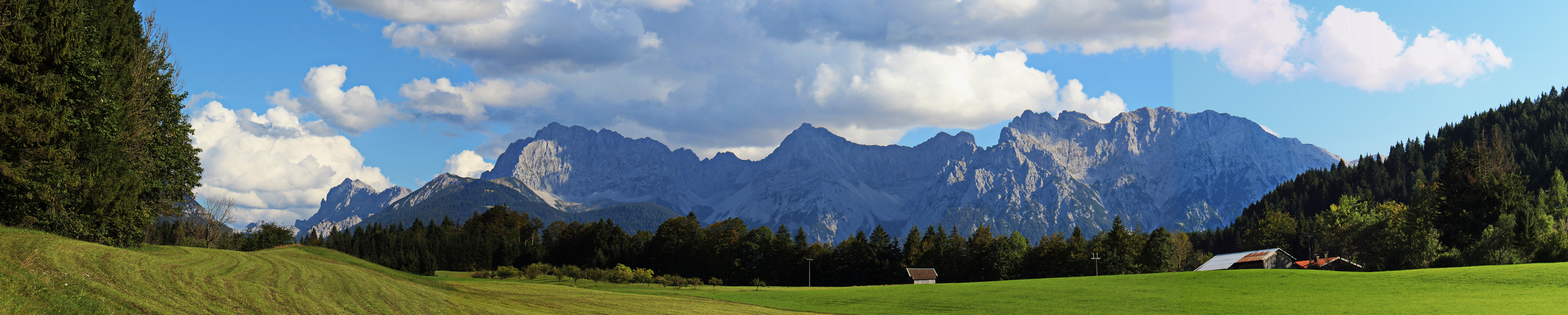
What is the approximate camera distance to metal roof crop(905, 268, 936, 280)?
382 feet

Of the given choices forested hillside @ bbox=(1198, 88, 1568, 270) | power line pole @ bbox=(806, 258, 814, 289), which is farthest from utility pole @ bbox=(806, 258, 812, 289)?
forested hillside @ bbox=(1198, 88, 1568, 270)

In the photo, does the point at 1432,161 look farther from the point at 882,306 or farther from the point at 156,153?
the point at 156,153

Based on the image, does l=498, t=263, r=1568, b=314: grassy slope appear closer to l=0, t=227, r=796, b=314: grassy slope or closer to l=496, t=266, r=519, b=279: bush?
l=0, t=227, r=796, b=314: grassy slope

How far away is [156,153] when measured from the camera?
43.3m

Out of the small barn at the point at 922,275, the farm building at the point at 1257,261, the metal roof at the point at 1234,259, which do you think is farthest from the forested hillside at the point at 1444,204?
the small barn at the point at 922,275

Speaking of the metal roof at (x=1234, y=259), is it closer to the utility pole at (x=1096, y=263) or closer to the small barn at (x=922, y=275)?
the utility pole at (x=1096, y=263)

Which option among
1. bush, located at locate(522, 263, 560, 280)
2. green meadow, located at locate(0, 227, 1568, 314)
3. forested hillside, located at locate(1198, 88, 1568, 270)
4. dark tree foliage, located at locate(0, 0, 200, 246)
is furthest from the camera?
bush, located at locate(522, 263, 560, 280)

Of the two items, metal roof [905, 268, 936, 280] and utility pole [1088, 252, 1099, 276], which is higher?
utility pole [1088, 252, 1099, 276]

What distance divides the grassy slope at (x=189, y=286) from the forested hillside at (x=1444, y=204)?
86.8m

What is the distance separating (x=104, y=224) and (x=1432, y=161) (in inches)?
9127

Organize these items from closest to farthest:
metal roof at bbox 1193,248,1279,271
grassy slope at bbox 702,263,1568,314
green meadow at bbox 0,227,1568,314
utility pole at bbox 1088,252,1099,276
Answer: green meadow at bbox 0,227,1568,314 → grassy slope at bbox 702,263,1568,314 → metal roof at bbox 1193,248,1279,271 → utility pole at bbox 1088,252,1099,276

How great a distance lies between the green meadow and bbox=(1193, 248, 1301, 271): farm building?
94.2 ft

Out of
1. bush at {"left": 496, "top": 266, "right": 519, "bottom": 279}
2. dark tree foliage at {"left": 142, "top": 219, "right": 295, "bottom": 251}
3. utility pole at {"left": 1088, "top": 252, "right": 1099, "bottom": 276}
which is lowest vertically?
bush at {"left": 496, "top": 266, "right": 519, "bottom": 279}

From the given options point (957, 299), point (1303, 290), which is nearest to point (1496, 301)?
point (1303, 290)
